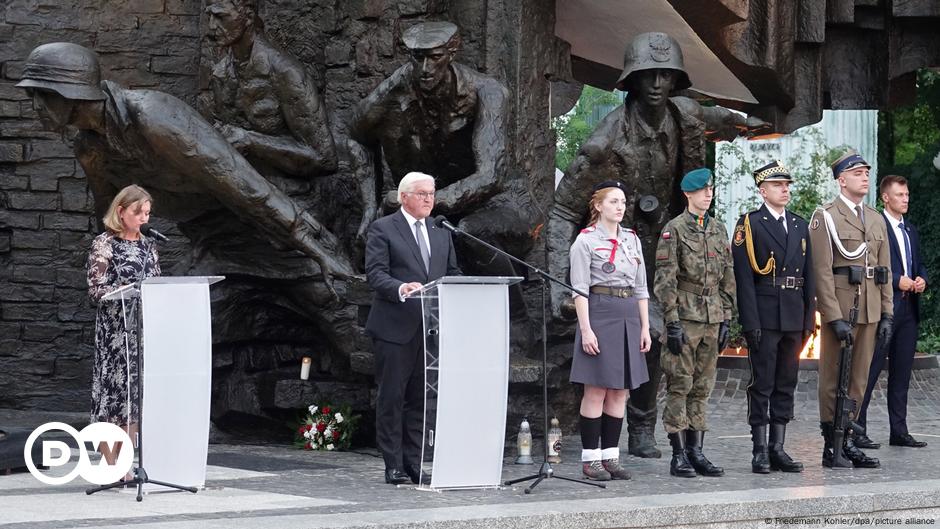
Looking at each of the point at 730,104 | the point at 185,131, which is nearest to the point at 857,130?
the point at 730,104

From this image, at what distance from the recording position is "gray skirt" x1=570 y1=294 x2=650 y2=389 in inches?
328

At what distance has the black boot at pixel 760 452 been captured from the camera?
8.85 metres

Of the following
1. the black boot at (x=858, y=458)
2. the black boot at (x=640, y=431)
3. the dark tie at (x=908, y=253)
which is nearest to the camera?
the black boot at (x=858, y=458)

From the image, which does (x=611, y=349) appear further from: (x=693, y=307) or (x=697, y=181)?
(x=697, y=181)

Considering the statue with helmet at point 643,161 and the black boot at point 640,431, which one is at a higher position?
the statue with helmet at point 643,161

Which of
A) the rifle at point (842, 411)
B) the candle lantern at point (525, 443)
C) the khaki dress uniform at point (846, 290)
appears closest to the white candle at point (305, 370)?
the candle lantern at point (525, 443)

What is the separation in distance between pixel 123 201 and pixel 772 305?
12.2ft

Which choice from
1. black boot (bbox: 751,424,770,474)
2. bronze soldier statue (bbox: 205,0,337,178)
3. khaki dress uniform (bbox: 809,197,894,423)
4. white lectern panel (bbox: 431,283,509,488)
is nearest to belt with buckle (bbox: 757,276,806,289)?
khaki dress uniform (bbox: 809,197,894,423)

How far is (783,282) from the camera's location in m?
8.90

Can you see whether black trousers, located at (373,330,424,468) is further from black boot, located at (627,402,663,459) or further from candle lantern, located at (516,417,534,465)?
black boot, located at (627,402,663,459)

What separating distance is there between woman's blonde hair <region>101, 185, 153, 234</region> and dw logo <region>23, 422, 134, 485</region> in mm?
1040

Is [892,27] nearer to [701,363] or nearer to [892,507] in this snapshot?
[701,363]

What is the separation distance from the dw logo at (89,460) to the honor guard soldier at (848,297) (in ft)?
13.8

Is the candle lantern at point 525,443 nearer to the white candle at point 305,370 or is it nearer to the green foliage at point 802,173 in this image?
the white candle at point 305,370
